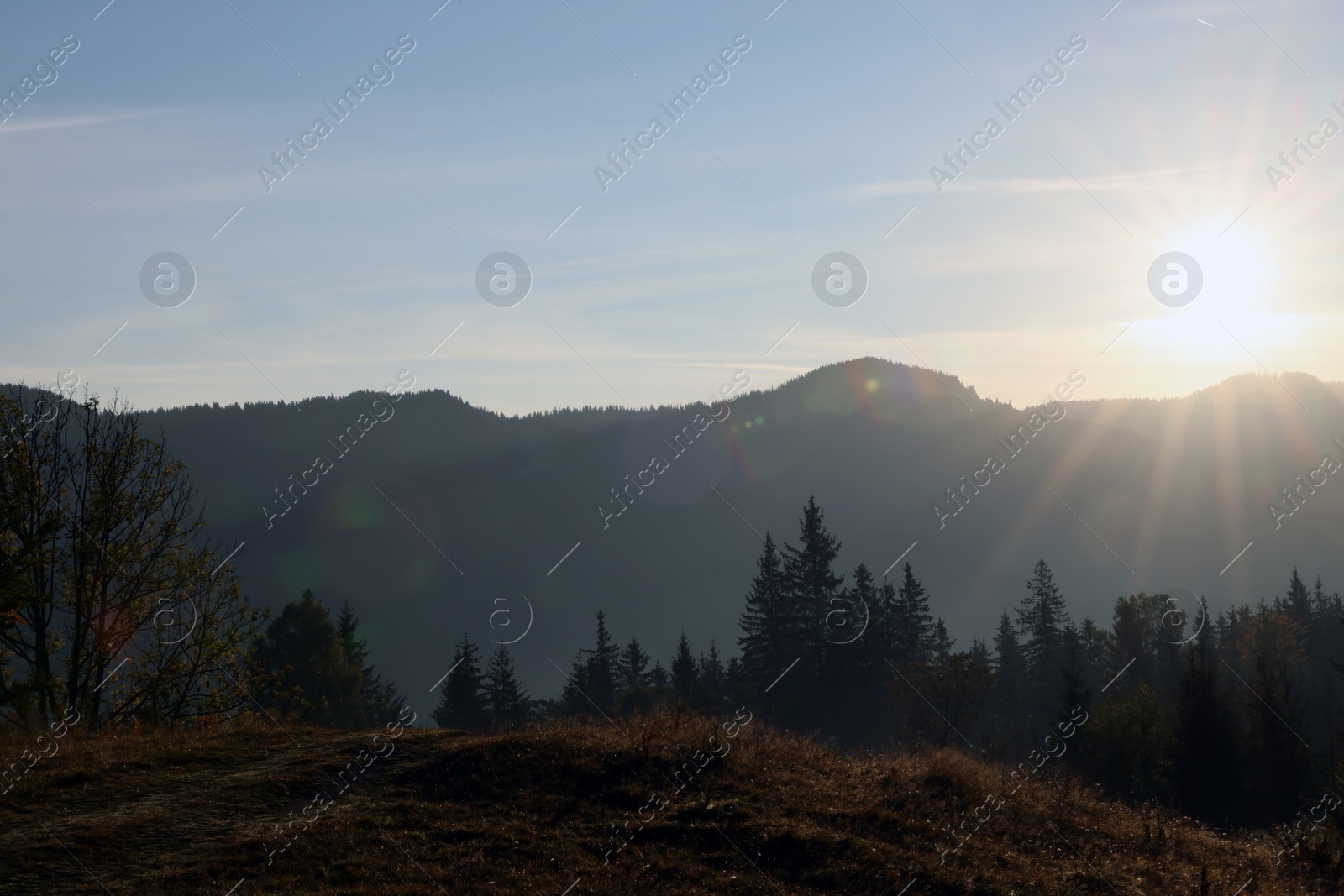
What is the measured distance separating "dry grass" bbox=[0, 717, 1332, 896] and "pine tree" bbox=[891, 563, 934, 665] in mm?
49367

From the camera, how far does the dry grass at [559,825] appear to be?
10.0 metres

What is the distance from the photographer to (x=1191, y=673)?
4103 cm

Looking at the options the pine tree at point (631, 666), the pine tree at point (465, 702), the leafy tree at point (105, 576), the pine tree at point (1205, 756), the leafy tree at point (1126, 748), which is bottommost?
the leafy tree at point (1126, 748)

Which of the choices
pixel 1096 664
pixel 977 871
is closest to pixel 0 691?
pixel 977 871

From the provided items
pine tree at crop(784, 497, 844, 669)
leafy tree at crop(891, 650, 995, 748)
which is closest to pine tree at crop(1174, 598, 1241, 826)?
leafy tree at crop(891, 650, 995, 748)

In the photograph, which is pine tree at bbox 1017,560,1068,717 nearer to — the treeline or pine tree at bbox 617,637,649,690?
the treeline

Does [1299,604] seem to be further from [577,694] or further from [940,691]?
[577,694]

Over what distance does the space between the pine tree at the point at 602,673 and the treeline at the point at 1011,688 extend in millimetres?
177

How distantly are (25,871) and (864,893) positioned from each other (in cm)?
927

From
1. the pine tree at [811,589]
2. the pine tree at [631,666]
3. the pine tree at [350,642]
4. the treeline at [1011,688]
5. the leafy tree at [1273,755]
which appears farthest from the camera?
the pine tree at [631,666]

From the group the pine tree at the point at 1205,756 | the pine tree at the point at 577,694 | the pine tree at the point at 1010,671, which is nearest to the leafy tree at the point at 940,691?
the pine tree at the point at 1205,756

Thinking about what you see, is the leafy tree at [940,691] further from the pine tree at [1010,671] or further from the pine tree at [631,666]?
the pine tree at [1010,671]

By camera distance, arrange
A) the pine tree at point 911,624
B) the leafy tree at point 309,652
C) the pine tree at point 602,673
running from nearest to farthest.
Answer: the leafy tree at point 309,652 → the pine tree at point 911,624 → the pine tree at point 602,673

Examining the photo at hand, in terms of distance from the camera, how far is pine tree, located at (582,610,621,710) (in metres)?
64.6
